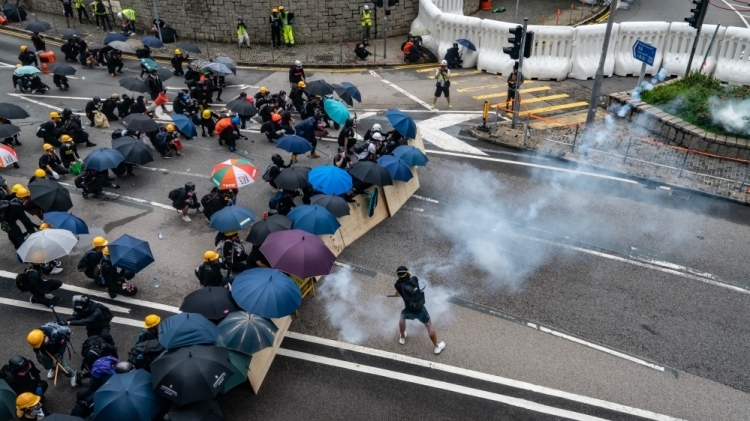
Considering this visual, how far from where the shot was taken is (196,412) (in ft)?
25.1

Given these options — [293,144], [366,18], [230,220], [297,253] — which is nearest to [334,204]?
[230,220]

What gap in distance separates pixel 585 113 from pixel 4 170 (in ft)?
54.5

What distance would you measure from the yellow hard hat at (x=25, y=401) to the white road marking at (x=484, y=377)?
12.5 feet

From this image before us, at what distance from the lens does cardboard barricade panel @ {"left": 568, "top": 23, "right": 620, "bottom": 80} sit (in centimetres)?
2089

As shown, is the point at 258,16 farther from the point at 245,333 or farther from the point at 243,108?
the point at 245,333

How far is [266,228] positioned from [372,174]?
9.17 ft

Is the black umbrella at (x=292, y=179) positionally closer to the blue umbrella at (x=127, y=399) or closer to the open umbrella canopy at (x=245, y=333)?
the open umbrella canopy at (x=245, y=333)

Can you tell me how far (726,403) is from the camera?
9.21 meters

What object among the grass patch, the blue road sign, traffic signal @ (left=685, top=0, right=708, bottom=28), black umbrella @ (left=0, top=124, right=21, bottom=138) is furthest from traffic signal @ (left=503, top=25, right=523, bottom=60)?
black umbrella @ (left=0, top=124, right=21, bottom=138)

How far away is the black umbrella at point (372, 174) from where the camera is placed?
494 inches

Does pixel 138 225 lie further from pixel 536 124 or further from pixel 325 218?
pixel 536 124

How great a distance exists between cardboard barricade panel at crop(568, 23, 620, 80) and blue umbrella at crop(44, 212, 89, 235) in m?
16.8

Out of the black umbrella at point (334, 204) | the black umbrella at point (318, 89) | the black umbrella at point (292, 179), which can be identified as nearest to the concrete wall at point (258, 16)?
the black umbrella at point (318, 89)

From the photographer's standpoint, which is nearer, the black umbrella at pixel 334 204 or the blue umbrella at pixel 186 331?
the blue umbrella at pixel 186 331
